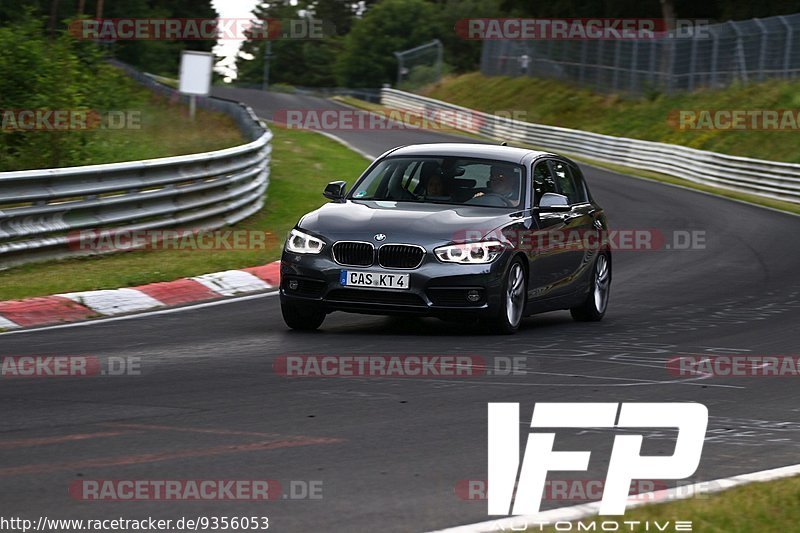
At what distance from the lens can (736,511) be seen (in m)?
5.10

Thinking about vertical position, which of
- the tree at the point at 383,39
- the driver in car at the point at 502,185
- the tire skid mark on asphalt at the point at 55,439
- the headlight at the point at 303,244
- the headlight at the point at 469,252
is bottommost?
the tree at the point at 383,39

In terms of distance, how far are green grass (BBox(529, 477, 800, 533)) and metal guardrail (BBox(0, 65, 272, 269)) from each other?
913 cm

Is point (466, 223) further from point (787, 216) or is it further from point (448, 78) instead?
point (448, 78)

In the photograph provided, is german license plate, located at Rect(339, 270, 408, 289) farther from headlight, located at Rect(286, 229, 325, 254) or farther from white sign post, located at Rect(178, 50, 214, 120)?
white sign post, located at Rect(178, 50, 214, 120)

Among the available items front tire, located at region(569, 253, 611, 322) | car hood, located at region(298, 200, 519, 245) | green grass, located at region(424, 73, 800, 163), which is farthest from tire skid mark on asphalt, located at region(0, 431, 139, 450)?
green grass, located at region(424, 73, 800, 163)

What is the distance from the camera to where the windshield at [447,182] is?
1120cm

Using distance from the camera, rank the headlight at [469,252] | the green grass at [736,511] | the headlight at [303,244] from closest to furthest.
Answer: the green grass at [736,511] < the headlight at [469,252] < the headlight at [303,244]

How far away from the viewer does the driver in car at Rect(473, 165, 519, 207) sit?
11237 millimetres

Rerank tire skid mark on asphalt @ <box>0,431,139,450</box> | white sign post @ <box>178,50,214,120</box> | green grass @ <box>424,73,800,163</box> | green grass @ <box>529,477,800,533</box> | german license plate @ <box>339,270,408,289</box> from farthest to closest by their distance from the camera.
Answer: green grass @ <box>424,73,800,163</box>
white sign post @ <box>178,50,214,120</box>
german license plate @ <box>339,270,408,289</box>
tire skid mark on asphalt @ <box>0,431,139,450</box>
green grass @ <box>529,477,800,533</box>

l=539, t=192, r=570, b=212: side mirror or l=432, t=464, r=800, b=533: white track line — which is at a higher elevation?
l=432, t=464, r=800, b=533: white track line

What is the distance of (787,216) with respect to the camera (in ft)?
91.9

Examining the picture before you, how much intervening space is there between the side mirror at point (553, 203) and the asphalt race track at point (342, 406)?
1.03 meters

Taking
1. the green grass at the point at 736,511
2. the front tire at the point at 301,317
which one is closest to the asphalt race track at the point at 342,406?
the front tire at the point at 301,317

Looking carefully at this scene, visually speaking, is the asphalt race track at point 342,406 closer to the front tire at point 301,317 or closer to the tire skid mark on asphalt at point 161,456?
the tire skid mark on asphalt at point 161,456
